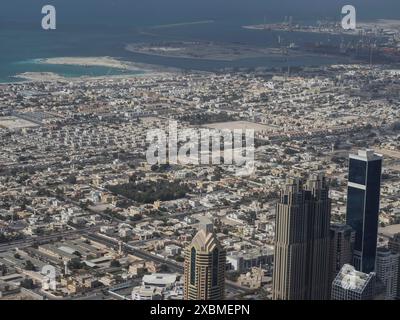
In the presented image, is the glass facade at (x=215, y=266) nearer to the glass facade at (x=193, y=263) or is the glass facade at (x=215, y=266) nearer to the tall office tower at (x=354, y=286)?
the glass facade at (x=193, y=263)

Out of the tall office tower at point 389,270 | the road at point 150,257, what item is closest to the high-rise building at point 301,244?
the tall office tower at point 389,270

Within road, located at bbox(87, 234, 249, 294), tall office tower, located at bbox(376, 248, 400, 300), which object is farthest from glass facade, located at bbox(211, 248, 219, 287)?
road, located at bbox(87, 234, 249, 294)

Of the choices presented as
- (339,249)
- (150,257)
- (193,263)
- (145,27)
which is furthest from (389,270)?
(145,27)

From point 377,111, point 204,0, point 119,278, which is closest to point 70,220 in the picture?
point 119,278

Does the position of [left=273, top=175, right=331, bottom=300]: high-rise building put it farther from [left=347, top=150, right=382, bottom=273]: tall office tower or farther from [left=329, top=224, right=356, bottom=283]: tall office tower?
[left=347, top=150, right=382, bottom=273]: tall office tower

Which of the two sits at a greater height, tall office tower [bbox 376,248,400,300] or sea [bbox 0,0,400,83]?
sea [bbox 0,0,400,83]

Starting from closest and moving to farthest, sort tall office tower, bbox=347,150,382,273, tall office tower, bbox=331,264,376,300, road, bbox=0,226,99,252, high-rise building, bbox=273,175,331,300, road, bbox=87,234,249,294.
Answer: tall office tower, bbox=331,264,376,300 < high-rise building, bbox=273,175,331,300 < tall office tower, bbox=347,150,382,273 < road, bbox=87,234,249,294 < road, bbox=0,226,99,252
